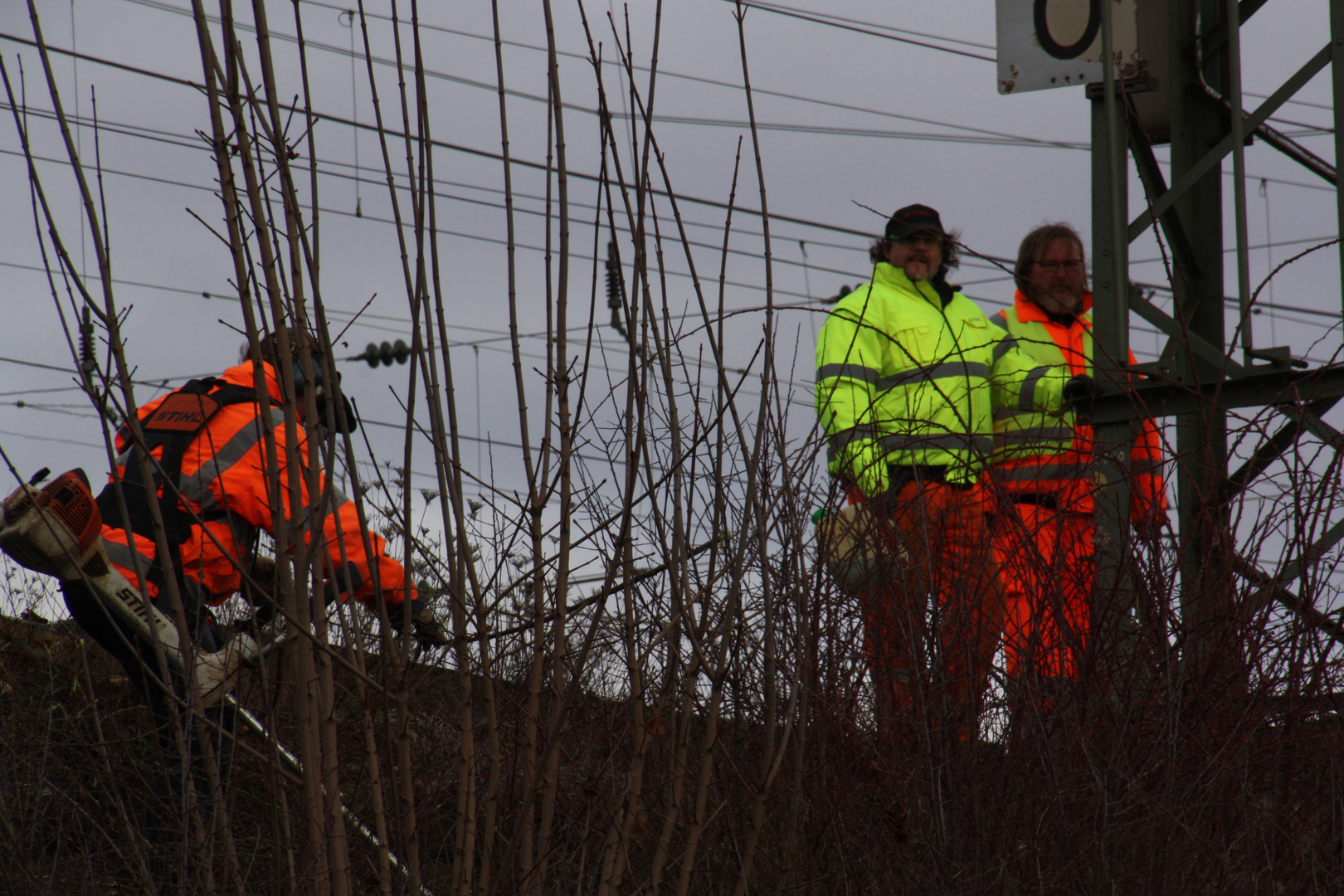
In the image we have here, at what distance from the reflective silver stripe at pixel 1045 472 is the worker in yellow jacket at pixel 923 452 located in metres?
0.09

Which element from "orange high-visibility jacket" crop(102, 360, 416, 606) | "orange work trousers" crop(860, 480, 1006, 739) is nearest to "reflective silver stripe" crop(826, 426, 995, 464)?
"orange work trousers" crop(860, 480, 1006, 739)

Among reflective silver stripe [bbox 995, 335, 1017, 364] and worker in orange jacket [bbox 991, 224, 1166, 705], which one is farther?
reflective silver stripe [bbox 995, 335, 1017, 364]

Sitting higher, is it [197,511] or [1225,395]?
[1225,395]

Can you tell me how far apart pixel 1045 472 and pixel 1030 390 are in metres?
0.44

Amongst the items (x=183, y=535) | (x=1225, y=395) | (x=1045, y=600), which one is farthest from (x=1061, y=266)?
(x=183, y=535)

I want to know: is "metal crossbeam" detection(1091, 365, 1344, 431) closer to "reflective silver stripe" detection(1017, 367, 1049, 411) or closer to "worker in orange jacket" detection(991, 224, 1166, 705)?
"worker in orange jacket" detection(991, 224, 1166, 705)

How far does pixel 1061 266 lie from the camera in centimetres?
480

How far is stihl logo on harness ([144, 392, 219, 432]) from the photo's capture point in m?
3.55

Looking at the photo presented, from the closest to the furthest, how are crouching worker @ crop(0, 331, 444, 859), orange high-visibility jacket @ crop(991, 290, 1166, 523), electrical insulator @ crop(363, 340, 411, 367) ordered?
crouching worker @ crop(0, 331, 444, 859) < orange high-visibility jacket @ crop(991, 290, 1166, 523) < electrical insulator @ crop(363, 340, 411, 367)

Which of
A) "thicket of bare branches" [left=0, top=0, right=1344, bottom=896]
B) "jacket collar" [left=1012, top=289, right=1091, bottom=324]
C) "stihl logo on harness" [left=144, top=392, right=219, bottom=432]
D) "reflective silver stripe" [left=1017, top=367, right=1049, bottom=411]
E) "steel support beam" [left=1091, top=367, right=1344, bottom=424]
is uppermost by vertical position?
"jacket collar" [left=1012, top=289, right=1091, bottom=324]

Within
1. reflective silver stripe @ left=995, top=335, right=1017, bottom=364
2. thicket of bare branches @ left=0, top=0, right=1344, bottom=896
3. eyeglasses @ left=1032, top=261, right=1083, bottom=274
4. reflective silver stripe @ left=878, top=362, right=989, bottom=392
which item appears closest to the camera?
thicket of bare branches @ left=0, top=0, right=1344, bottom=896

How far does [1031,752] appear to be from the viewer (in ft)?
8.89

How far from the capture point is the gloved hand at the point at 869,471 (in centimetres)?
328

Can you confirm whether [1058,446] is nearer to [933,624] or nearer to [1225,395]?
[1225,395]
